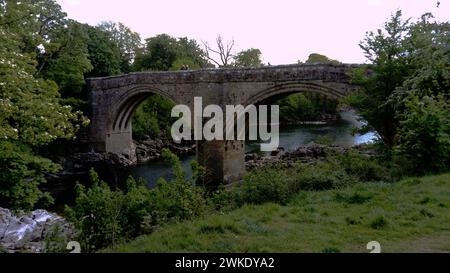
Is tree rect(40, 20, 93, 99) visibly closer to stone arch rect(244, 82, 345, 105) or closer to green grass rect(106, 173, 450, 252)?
stone arch rect(244, 82, 345, 105)

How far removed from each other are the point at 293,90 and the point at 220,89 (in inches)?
134

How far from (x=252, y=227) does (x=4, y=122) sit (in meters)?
4.62

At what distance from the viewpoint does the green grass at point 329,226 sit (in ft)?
16.7

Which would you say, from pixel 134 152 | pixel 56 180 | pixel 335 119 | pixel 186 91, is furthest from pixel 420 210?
pixel 335 119

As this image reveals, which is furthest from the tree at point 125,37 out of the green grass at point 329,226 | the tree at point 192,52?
the green grass at point 329,226

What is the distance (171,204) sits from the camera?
7.23 meters

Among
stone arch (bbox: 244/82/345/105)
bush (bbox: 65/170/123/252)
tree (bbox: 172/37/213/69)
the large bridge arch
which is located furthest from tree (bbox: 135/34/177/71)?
bush (bbox: 65/170/123/252)

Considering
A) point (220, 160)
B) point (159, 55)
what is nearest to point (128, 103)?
point (220, 160)

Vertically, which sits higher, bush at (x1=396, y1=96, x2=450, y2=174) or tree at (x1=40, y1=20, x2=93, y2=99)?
tree at (x1=40, y1=20, x2=93, y2=99)

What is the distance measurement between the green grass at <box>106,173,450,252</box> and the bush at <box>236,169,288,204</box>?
0.38 meters

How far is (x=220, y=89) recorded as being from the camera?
61.4 ft

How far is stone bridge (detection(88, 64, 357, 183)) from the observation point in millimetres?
16281
